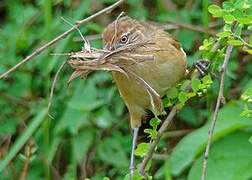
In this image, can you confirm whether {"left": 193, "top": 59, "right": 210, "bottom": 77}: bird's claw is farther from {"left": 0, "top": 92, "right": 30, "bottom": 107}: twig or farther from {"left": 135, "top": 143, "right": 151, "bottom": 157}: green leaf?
{"left": 0, "top": 92, "right": 30, "bottom": 107}: twig

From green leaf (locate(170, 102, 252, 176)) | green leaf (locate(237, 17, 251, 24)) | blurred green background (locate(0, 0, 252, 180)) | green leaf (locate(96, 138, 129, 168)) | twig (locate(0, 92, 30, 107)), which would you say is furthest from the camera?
twig (locate(0, 92, 30, 107))

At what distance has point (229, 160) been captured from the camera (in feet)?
11.5

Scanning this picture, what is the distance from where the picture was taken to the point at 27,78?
16.3 feet

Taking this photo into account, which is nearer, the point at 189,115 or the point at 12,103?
the point at 189,115

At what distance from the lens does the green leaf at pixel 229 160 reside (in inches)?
132

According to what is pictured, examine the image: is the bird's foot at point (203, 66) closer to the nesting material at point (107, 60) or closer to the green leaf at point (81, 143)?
the nesting material at point (107, 60)

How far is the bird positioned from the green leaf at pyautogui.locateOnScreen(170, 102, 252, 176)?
575 millimetres

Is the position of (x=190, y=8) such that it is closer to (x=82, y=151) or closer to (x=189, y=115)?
(x=189, y=115)

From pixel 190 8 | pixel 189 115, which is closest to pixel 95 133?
pixel 189 115

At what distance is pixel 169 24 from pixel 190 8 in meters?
0.55

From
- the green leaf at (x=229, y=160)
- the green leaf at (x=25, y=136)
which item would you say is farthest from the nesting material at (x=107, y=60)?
the green leaf at (x=25, y=136)

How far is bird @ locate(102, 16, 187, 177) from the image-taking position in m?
2.87

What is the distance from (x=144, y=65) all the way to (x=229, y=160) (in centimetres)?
118

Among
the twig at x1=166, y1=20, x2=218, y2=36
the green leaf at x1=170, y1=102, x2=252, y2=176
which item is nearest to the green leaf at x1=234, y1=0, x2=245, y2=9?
the green leaf at x1=170, y1=102, x2=252, y2=176
